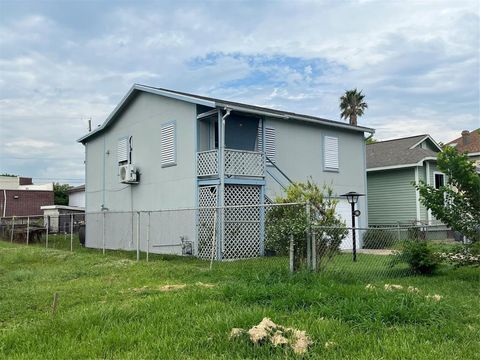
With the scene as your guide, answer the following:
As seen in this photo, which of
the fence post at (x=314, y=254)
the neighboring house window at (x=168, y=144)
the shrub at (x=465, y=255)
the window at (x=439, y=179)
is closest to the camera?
the fence post at (x=314, y=254)

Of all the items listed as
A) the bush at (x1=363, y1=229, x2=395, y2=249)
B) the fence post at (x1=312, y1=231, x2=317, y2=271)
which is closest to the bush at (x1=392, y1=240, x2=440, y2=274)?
the fence post at (x1=312, y1=231, x2=317, y2=271)

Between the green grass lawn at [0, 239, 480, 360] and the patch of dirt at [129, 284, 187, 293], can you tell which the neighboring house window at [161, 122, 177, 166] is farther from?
the patch of dirt at [129, 284, 187, 293]

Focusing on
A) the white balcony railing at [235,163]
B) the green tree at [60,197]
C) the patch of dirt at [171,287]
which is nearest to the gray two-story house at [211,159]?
the white balcony railing at [235,163]

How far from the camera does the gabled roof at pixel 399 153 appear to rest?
2242cm

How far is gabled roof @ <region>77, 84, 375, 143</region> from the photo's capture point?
15.1 meters

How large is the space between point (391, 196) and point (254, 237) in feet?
35.5

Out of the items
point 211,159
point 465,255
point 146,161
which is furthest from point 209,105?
point 465,255

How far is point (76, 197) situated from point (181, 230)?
84.2 ft

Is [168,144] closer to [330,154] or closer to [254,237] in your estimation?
[254,237]

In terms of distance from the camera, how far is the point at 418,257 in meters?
10.1

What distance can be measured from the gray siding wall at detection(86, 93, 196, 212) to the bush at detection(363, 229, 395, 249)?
637 cm

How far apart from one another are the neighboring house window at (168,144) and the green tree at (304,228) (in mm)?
7478

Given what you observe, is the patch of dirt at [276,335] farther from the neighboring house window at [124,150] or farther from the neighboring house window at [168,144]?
the neighboring house window at [124,150]

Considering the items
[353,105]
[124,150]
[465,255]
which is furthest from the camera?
[353,105]
